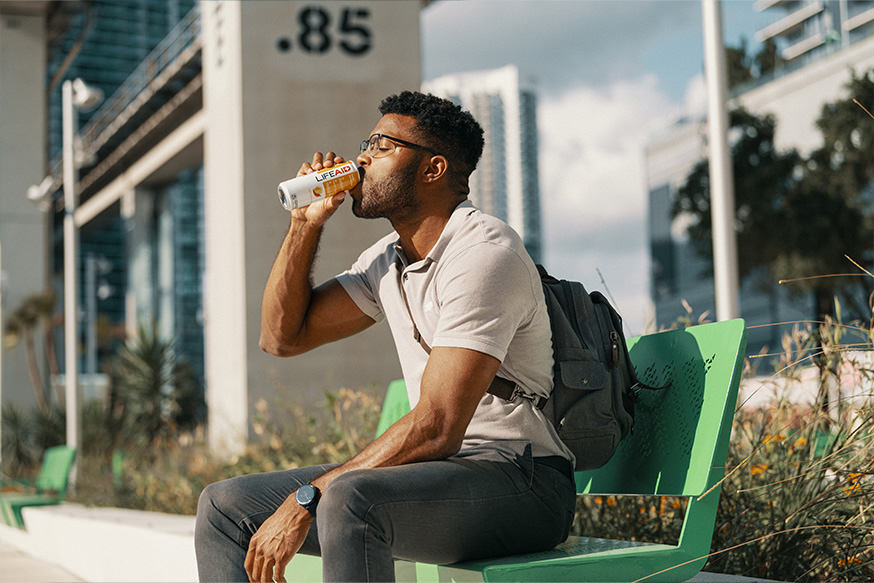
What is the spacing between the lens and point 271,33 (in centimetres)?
1338

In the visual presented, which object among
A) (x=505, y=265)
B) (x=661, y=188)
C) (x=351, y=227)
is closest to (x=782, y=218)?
(x=351, y=227)

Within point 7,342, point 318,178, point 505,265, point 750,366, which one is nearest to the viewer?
point 505,265

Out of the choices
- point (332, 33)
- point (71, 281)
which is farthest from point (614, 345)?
point (71, 281)

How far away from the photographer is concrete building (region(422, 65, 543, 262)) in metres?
24.4

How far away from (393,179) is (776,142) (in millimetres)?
50798

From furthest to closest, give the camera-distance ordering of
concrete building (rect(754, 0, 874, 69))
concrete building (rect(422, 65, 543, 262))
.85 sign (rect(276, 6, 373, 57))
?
concrete building (rect(754, 0, 874, 69))
concrete building (rect(422, 65, 543, 262))
.85 sign (rect(276, 6, 373, 57))

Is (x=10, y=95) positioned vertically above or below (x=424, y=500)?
above

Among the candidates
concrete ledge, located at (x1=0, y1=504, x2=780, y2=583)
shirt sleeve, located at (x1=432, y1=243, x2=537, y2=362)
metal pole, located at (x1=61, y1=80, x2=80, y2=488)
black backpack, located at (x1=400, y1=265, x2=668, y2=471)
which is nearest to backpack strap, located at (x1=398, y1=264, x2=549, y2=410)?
black backpack, located at (x1=400, y1=265, x2=668, y2=471)

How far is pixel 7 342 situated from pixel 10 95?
17.9 feet

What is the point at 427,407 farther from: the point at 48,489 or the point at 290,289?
the point at 48,489

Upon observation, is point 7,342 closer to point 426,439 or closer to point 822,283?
point 822,283

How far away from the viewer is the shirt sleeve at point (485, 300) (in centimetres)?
233

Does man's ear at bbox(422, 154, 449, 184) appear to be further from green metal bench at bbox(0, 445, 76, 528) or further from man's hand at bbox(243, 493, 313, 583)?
green metal bench at bbox(0, 445, 76, 528)

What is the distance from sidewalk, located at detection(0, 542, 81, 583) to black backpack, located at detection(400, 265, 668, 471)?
4.89 meters
